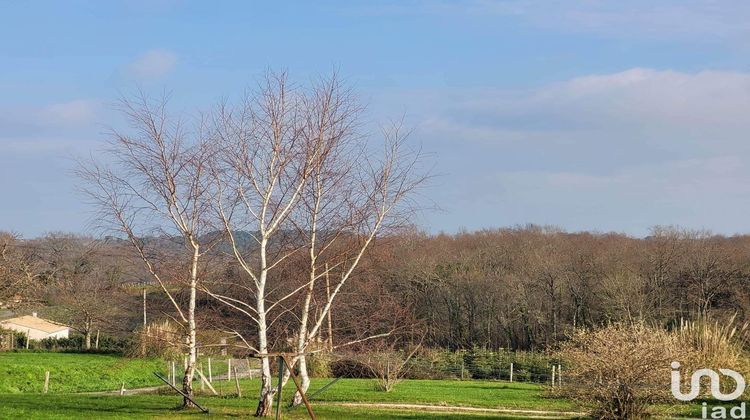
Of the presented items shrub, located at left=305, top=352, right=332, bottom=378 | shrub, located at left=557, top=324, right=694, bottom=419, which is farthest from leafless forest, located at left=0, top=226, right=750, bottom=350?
shrub, located at left=557, top=324, right=694, bottom=419

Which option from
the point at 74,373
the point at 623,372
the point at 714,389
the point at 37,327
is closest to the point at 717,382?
the point at 714,389

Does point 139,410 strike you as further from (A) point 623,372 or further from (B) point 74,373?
(B) point 74,373

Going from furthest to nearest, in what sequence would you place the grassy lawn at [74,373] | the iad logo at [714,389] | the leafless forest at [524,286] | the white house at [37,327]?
the white house at [37,327]
the leafless forest at [524,286]
the grassy lawn at [74,373]
the iad logo at [714,389]

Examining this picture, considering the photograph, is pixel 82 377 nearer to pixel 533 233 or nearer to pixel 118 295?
pixel 118 295

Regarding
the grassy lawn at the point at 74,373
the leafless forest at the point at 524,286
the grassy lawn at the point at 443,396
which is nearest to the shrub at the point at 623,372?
the grassy lawn at the point at 443,396

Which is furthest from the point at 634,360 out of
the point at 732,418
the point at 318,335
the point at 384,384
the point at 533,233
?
the point at 533,233

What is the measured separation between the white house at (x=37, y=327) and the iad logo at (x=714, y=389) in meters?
53.5

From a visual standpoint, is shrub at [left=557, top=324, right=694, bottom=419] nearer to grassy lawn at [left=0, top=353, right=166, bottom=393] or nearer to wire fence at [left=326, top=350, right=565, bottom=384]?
wire fence at [left=326, top=350, right=565, bottom=384]

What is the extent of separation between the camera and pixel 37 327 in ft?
226

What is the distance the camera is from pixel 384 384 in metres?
31.6

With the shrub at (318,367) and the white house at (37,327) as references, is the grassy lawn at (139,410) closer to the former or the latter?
the shrub at (318,367)

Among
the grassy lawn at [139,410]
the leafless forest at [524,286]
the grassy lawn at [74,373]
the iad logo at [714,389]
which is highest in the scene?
the leafless forest at [524,286]

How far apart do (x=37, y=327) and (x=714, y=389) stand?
5912 cm

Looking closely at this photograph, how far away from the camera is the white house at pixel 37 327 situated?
214ft
